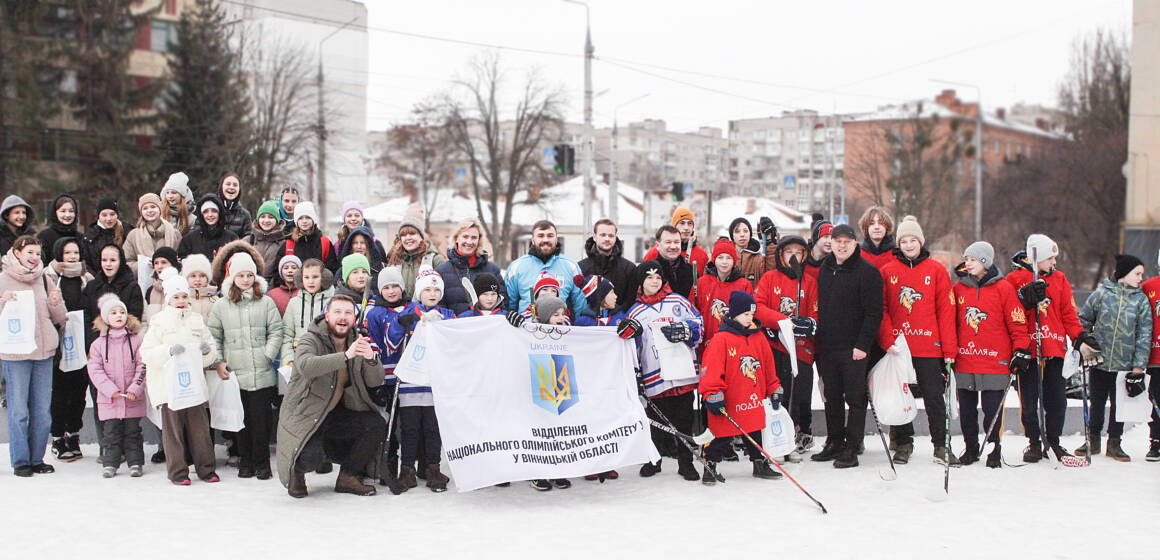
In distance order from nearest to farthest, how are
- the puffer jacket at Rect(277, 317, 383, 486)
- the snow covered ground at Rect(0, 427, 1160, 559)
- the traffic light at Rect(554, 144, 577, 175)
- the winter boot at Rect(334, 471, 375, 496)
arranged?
the snow covered ground at Rect(0, 427, 1160, 559) → the puffer jacket at Rect(277, 317, 383, 486) → the winter boot at Rect(334, 471, 375, 496) → the traffic light at Rect(554, 144, 577, 175)

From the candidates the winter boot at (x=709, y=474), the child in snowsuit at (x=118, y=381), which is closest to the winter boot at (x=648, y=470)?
the winter boot at (x=709, y=474)

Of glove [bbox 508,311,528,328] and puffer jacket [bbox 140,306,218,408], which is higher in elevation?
glove [bbox 508,311,528,328]

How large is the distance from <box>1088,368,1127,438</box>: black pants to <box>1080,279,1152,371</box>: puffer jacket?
18 centimetres

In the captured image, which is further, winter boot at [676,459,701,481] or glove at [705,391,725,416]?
winter boot at [676,459,701,481]

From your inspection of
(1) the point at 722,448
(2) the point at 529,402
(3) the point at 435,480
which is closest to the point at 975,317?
(1) the point at 722,448

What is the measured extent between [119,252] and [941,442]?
7131 millimetres

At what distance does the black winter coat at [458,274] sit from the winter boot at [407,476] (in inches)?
50.0

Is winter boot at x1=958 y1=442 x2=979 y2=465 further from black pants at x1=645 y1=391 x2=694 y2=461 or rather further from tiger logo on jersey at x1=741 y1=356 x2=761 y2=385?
black pants at x1=645 y1=391 x2=694 y2=461

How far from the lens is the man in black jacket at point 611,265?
7.66 m

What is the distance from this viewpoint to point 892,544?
5484 millimetres

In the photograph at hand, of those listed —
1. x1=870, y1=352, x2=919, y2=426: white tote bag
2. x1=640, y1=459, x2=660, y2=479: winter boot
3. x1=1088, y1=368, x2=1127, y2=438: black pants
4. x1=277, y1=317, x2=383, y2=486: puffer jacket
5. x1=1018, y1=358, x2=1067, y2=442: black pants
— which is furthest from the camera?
x1=1088, y1=368, x2=1127, y2=438: black pants

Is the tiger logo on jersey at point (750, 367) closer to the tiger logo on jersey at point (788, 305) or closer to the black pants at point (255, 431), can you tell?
the tiger logo on jersey at point (788, 305)

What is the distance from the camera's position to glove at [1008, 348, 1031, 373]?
7457 mm

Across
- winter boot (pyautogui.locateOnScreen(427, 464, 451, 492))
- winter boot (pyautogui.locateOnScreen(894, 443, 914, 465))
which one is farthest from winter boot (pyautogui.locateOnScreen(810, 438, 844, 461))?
winter boot (pyautogui.locateOnScreen(427, 464, 451, 492))
